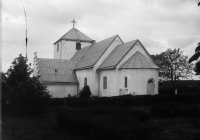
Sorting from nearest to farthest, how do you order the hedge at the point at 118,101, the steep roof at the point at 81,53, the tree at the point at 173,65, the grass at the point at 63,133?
the grass at the point at 63,133
the hedge at the point at 118,101
the steep roof at the point at 81,53
the tree at the point at 173,65

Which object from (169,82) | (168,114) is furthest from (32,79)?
(169,82)

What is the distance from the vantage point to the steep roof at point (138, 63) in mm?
21359

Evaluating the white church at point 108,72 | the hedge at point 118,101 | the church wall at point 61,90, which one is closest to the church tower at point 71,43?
the white church at point 108,72

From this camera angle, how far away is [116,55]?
23.6m

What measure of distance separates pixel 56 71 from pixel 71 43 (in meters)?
10.1

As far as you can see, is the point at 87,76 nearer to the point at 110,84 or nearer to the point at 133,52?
the point at 110,84

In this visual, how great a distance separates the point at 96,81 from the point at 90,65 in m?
1.98

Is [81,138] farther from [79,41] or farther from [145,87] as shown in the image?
[79,41]

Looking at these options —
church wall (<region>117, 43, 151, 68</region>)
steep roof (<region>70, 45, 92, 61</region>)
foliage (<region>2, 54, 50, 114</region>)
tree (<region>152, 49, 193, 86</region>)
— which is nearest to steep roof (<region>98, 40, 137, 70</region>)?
church wall (<region>117, 43, 151, 68</region>)

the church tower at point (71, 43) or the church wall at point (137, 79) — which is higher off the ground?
the church tower at point (71, 43)

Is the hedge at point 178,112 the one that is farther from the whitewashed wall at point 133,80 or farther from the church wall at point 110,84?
the church wall at point 110,84

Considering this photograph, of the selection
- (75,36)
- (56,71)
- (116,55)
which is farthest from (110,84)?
(75,36)

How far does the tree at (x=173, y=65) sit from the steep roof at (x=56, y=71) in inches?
957

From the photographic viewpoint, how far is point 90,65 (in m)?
24.8
